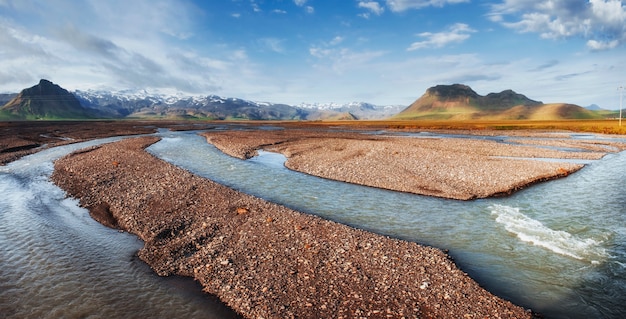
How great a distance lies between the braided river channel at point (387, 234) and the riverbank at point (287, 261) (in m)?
1.06

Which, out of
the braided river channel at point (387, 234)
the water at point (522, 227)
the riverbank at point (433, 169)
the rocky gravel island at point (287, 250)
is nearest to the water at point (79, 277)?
the braided river channel at point (387, 234)

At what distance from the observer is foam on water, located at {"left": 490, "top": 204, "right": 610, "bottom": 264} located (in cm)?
1677

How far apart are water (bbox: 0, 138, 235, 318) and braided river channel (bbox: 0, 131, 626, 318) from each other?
0.05 meters

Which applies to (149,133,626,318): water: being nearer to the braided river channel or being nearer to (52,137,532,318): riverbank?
the braided river channel

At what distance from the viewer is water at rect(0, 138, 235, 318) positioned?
12344 mm

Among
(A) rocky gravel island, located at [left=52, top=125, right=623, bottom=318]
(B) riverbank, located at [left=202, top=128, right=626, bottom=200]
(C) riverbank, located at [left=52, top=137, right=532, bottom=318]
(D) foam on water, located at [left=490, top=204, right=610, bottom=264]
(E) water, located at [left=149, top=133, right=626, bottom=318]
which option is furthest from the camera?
(B) riverbank, located at [left=202, top=128, right=626, bottom=200]

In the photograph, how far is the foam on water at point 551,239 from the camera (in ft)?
55.0

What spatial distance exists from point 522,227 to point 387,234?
8.75 metres

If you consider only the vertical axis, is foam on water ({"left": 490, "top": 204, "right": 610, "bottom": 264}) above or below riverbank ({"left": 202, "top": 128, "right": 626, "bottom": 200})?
below

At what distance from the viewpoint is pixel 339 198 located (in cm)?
2719

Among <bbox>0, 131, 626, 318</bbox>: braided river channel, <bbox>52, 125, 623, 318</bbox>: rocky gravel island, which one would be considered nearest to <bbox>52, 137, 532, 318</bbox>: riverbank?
<bbox>52, 125, 623, 318</bbox>: rocky gravel island

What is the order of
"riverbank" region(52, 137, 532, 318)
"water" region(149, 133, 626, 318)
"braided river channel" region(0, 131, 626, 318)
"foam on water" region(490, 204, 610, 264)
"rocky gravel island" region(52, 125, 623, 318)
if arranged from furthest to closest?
"foam on water" region(490, 204, 610, 264) < "water" region(149, 133, 626, 318) < "braided river channel" region(0, 131, 626, 318) < "rocky gravel island" region(52, 125, 623, 318) < "riverbank" region(52, 137, 532, 318)

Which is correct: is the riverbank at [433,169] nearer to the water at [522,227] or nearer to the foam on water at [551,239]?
the water at [522,227]

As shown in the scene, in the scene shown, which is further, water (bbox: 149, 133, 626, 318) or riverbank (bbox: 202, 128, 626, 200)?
riverbank (bbox: 202, 128, 626, 200)
